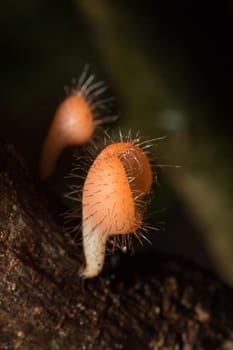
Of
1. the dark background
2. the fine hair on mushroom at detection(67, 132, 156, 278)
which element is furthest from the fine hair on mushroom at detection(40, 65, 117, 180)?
the dark background

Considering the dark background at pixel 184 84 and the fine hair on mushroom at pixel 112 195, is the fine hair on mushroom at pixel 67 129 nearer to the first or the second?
the fine hair on mushroom at pixel 112 195

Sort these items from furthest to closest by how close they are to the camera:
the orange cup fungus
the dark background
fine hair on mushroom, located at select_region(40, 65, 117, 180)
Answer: the dark background
fine hair on mushroom, located at select_region(40, 65, 117, 180)
the orange cup fungus

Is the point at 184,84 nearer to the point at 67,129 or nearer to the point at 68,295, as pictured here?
the point at 67,129

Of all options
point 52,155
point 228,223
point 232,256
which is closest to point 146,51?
point 228,223

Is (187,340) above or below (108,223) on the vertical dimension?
below

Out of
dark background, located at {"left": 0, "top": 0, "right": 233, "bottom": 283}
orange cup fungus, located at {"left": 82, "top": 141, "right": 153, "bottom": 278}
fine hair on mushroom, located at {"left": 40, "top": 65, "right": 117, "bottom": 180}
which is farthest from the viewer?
dark background, located at {"left": 0, "top": 0, "right": 233, "bottom": 283}

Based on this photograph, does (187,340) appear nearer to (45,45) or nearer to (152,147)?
(152,147)

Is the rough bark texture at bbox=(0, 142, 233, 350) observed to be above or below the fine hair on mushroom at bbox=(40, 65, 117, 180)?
below

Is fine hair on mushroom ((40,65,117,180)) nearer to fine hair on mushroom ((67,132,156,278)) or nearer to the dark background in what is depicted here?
fine hair on mushroom ((67,132,156,278))

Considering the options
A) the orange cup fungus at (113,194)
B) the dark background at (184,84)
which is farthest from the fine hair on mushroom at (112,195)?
the dark background at (184,84)
